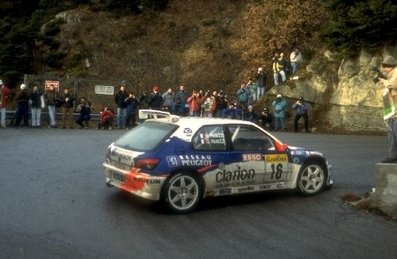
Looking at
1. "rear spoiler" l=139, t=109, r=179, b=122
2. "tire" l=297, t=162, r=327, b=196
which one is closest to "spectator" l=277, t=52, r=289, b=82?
"tire" l=297, t=162, r=327, b=196

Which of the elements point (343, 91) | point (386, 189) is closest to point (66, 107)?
point (343, 91)

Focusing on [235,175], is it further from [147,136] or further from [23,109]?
[23,109]

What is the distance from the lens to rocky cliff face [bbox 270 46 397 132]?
81.9ft

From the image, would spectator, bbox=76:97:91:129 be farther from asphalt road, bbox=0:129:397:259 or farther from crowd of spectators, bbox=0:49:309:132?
asphalt road, bbox=0:129:397:259

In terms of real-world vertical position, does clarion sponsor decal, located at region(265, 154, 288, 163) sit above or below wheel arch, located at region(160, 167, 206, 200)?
above

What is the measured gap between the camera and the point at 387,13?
74.7ft

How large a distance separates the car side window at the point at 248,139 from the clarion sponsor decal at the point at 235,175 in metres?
0.39

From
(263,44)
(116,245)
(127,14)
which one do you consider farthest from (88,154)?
(127,14)

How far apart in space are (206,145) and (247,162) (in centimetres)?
81

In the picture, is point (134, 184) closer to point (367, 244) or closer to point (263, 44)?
point (367, 244)

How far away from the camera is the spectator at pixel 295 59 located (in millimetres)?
28734

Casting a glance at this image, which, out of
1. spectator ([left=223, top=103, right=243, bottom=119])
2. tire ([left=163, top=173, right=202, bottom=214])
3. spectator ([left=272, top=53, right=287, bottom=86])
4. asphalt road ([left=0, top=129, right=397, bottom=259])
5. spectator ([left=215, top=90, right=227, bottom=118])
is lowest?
asphalt road ([left=0, top=129, right=397, bottom=259])

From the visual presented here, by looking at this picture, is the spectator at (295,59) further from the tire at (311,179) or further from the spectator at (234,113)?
the tire at (311,179)

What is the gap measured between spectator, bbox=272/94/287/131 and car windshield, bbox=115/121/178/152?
16102 mm
